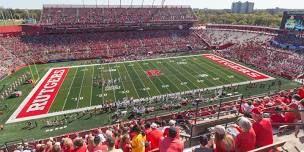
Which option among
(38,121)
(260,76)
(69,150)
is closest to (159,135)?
(69,150)

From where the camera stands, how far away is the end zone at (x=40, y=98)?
22550 millimetres

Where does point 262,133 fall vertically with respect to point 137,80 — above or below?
above

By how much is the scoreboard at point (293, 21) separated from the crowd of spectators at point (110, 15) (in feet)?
71.7

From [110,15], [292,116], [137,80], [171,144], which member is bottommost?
[137,80]

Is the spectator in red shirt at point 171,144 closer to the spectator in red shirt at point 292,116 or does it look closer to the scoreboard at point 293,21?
the spectator in red shirt at point 292,116

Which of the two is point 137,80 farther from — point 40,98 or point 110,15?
point 110,15

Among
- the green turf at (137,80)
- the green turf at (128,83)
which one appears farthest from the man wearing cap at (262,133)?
the green turf at (137,80)

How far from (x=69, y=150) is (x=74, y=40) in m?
45.9

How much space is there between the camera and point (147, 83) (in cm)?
3028

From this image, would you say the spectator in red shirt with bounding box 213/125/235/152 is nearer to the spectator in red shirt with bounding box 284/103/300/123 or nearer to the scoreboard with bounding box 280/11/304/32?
the spectator in red shirt with bounding box 284/103/300/123

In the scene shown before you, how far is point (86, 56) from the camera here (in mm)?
44094

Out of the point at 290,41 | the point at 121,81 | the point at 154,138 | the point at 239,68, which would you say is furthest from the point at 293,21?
the point at 154,138

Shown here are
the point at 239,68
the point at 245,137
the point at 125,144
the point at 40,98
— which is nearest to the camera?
the point at 245,137

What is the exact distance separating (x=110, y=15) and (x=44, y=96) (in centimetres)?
3381
